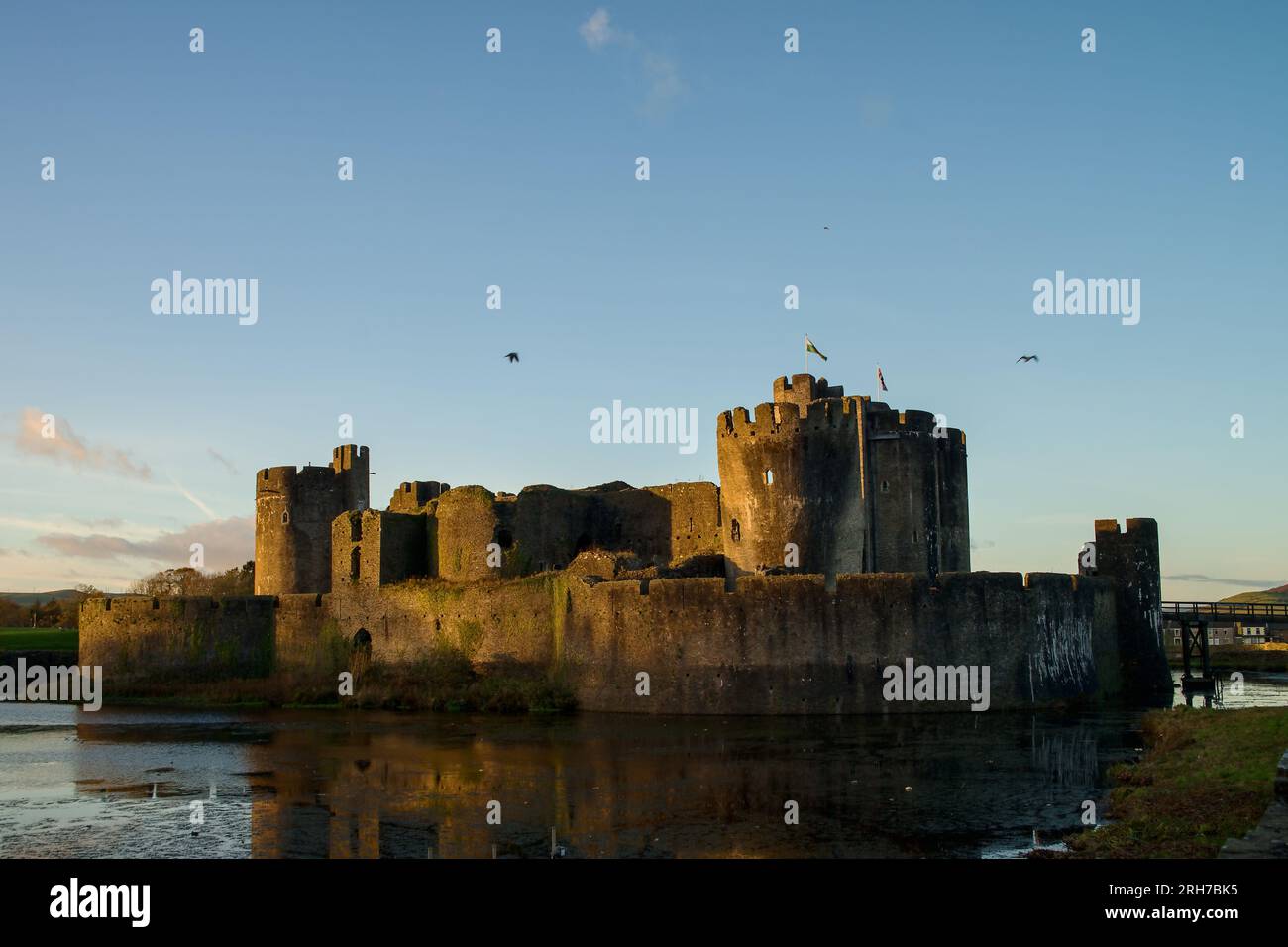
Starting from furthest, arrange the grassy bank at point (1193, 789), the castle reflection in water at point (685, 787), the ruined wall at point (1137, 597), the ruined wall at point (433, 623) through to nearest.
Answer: the ruined wall at point (433, 623) → the ruined wall at point (1137, 597) → the castle reflection in water at point (685, 787) → the grassy bank at point (1193, 789)

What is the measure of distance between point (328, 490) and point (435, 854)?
1465 inches

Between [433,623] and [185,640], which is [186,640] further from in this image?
[433,623]

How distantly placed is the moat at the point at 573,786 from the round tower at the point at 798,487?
8.86 meters

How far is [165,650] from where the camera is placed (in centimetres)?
4491

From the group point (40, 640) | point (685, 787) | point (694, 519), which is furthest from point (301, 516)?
point (685, 787)

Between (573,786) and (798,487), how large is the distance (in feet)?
62.5

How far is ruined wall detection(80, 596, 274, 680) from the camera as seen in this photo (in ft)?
146

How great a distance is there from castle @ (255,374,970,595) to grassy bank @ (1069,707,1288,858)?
34.9 feet

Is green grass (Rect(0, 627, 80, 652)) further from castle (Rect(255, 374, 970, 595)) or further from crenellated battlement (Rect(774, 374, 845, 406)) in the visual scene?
crenellated battlement (Rect(774, 374, 845, 406))

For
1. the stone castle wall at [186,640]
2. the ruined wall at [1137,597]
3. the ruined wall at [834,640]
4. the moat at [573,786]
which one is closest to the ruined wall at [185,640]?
the stone castle wall at [186,640]

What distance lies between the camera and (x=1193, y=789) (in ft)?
52.5

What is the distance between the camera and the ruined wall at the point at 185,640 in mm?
44469

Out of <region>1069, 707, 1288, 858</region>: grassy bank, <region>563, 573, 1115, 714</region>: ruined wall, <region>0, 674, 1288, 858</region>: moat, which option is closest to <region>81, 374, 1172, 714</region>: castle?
<region>563, 573, 1115, 714</region>: ruined wall

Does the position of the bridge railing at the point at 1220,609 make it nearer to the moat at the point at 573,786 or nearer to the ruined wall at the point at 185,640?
the moat at the point at 573,786
